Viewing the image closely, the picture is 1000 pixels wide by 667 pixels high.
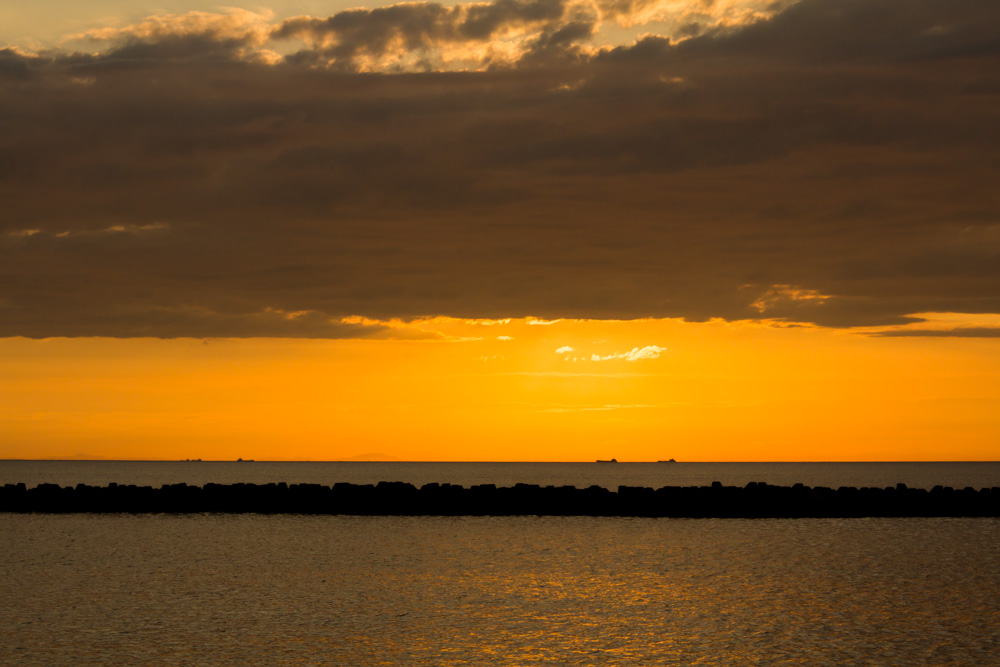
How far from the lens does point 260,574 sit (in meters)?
39.1

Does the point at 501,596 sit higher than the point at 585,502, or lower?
lower

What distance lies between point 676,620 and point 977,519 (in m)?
43.2

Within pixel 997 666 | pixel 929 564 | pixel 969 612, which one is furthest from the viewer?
pixel 929 564

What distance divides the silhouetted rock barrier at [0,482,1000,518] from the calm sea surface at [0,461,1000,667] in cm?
898

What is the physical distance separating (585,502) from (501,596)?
35.9 m

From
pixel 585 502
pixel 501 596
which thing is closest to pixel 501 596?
pixel 501 596

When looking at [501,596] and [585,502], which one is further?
[585,502]

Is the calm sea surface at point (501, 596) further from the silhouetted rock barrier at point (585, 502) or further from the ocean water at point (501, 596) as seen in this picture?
the silhouetted rock barrier at point (585, 502)

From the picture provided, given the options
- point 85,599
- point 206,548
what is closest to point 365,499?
point 206,548

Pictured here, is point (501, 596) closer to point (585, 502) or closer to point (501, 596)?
point (501, 596)

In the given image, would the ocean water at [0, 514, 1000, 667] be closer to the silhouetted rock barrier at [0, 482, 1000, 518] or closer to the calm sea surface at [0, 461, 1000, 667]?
the calm sea surface at [0, 461, 1000, 667]

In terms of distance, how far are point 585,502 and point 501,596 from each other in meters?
35.9

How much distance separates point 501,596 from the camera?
109 ft

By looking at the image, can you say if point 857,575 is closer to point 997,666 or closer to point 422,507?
point 997,666
